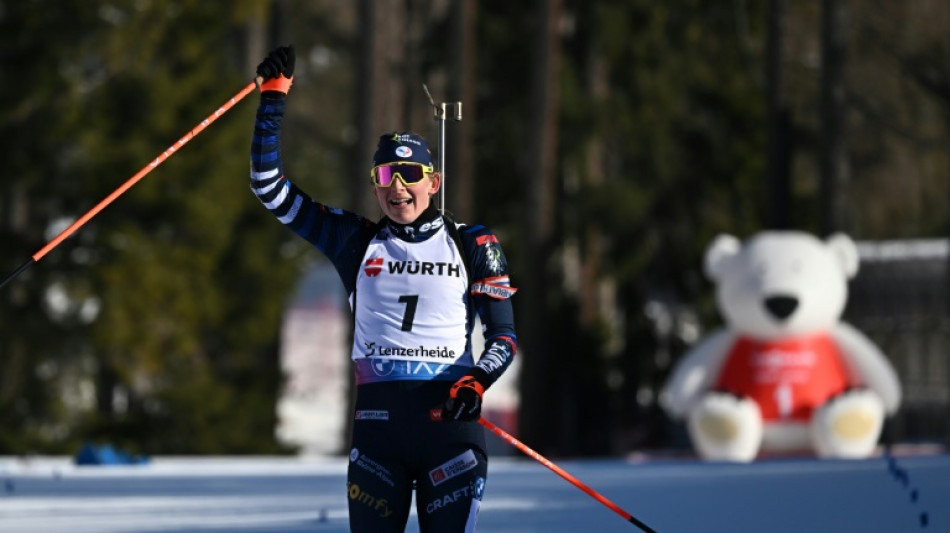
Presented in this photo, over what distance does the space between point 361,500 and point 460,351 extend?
0.56 metres

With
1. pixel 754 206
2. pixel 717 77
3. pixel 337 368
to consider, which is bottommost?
pixel 337 368

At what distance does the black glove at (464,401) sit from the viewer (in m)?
5.76

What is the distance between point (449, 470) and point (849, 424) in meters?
8.76

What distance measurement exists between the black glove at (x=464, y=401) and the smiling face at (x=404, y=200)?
0.58 meters

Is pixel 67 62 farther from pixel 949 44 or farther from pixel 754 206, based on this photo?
pixel 949 44

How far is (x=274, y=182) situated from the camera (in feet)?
20.1

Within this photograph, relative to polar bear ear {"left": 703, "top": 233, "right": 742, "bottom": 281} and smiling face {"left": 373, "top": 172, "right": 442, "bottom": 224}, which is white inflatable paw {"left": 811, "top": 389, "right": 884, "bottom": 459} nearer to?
polar bear ear {"left": 703, "top": 233, "right": 742, "bottom": 281}

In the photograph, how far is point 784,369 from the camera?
1482cm

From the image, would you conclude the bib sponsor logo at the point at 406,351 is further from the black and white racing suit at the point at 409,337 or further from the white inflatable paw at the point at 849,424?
the white inflatable paw at the point at 849,424

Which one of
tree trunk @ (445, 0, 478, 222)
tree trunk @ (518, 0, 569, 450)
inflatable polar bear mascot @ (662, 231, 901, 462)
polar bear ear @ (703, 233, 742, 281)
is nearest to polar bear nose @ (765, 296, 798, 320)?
inflatable polar bear mascot @ (662, 231, 901, 462)

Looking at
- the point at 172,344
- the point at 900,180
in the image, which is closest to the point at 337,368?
the point at 900,180

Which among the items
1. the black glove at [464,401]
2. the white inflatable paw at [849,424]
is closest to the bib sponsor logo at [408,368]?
the black glove at [464,401]

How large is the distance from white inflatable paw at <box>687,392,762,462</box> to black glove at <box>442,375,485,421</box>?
8794 mm

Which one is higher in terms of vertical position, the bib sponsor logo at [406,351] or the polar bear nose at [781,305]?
the bib sponsor logo at [406,351]
